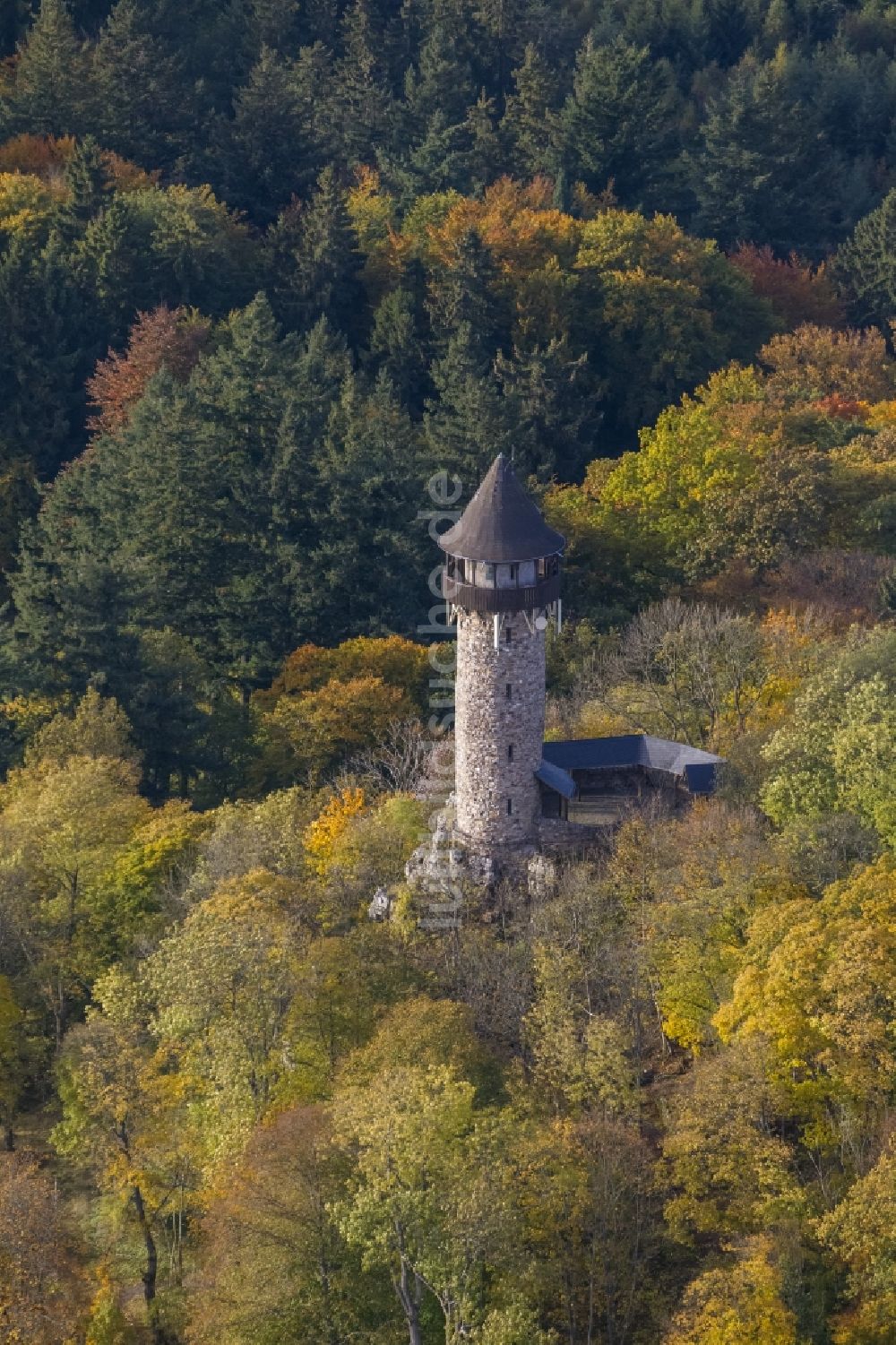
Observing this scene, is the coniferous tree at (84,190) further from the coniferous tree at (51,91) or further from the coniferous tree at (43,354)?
the coniferous tree at (51,91)

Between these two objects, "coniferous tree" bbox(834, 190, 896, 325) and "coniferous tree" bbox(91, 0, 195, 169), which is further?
"coniferous tree" bbox(834, 190, 896, 325)

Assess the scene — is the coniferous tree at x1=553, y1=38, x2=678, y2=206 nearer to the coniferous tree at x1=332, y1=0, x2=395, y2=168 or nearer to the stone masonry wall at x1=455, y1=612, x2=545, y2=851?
the coniferous tree at x1=332, y1=0, x2=395, y2=168

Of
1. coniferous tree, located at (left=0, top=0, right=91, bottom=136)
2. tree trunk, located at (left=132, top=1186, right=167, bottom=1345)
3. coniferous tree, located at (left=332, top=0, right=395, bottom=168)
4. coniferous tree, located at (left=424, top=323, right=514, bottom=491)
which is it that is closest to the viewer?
tree trunk, located at (left=132, top=1186, right=167, bottom=1345)

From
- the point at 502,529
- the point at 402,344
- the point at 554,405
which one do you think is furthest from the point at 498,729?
the point at 402,344

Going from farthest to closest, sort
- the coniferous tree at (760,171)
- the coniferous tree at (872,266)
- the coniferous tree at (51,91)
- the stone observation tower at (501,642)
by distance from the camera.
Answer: the coniferous tree at (760,171) → the coniferous tree at (872,266) → the coniferous tree at (51,91) → the stone observation tower at (501,642)

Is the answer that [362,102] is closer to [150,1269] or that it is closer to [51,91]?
[51,91]

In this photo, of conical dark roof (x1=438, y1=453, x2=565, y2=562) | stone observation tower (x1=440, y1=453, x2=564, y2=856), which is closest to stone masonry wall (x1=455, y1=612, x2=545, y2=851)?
stone observation tower (x1=440, y1=453, x2=564, y2=856)

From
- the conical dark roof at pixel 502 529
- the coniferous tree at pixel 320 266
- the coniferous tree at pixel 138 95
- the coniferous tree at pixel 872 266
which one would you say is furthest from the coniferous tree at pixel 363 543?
the coniferous tree at pixel 872 266
